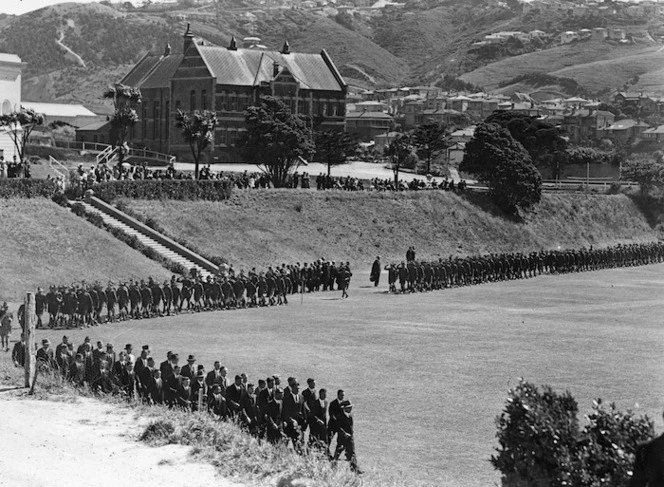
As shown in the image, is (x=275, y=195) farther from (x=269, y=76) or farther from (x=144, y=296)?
(x=269, y=76)

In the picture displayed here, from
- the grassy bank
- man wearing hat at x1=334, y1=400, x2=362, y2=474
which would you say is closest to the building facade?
the grassy bank

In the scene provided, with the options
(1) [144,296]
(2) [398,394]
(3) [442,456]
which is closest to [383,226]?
(1) [144,296]

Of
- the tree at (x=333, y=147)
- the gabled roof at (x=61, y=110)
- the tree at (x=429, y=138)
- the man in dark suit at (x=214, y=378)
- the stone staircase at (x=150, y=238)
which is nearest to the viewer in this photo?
the man in dark suit at (x=214, y=378)

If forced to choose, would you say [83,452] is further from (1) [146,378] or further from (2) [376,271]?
(2) [376,271]

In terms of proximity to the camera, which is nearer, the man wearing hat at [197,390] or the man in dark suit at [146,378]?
the man wearing hat at [197,390]

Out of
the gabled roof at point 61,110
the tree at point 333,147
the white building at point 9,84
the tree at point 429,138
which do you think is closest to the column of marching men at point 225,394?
the white building at point 9,84

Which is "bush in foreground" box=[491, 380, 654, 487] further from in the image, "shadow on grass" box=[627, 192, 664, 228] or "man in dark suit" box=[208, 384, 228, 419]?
"shadow on grass" box=[627, 192, 664, 228]

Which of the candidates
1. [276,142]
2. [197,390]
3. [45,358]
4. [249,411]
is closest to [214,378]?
[197,390]

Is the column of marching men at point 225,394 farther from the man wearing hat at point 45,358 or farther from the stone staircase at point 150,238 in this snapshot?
the stone staircase at point 150,238
